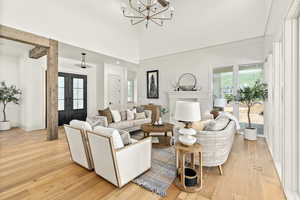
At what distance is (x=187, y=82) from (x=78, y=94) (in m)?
4.83

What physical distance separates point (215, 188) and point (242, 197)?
303 mm

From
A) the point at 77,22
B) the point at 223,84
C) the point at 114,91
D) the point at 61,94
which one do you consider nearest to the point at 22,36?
the point at 77,22

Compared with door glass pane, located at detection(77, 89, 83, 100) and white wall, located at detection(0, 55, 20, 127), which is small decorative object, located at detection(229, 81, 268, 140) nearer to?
door glass pane, located at detection(77, 89, 83, 100)

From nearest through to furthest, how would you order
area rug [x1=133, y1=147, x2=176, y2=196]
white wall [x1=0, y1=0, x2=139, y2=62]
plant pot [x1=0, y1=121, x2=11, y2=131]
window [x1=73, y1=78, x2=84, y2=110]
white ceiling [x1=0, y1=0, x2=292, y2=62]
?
area rug [x1=133, y1=147, x2=176, y2=196] < white wall [x1=0, y1=0, x2=139, y2=62] < white ceiling [x1=0, y1=0, x2=292, y2=62] < plant pot [x1=0, y1=121, x2=11, y2=131] < window [x1=73, y1=78, x2=84, y2=110]

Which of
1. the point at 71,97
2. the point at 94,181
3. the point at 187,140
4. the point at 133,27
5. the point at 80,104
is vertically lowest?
the point at 94,181

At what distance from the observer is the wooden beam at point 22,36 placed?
3.09 m

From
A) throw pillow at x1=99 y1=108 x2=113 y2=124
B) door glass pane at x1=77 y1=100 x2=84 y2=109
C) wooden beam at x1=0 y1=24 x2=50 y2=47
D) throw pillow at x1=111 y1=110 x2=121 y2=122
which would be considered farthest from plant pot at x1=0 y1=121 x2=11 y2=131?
throw pillow at x1=111 y1=110 x2=121 y2=122

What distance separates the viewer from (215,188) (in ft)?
6.24

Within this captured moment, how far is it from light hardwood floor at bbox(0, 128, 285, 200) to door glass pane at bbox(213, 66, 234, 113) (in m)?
2.05

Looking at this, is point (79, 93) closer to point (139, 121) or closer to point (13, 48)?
point (13, 48)

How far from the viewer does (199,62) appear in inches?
214

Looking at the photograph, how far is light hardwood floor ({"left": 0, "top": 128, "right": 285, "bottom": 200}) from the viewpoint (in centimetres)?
177

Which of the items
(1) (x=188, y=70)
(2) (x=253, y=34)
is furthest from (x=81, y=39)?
(2) (x=253, y=34)

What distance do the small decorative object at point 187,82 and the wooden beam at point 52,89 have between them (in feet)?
14.0
